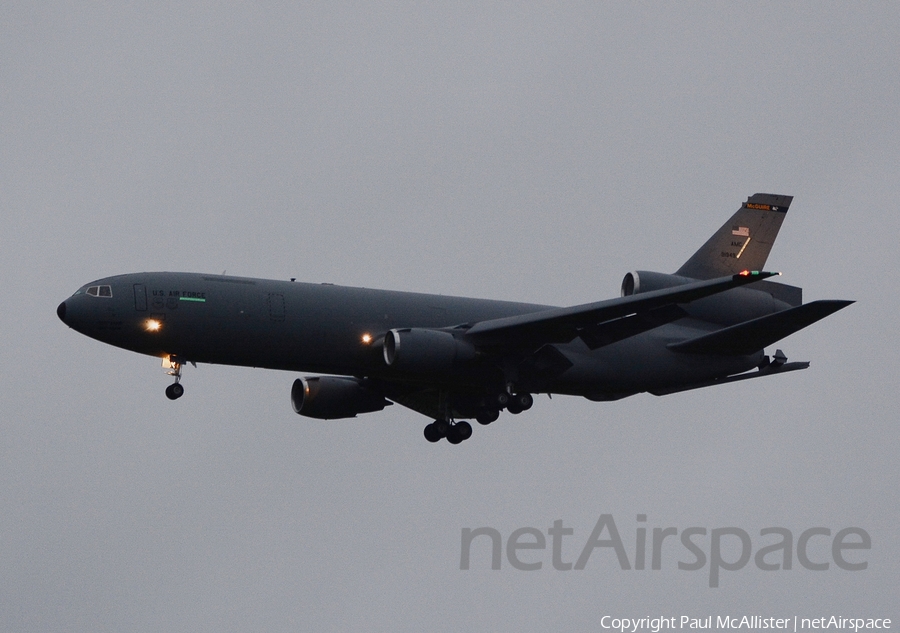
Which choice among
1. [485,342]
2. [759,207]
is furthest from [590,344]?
[759,207]

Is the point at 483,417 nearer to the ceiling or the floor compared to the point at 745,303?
nearer to the floor

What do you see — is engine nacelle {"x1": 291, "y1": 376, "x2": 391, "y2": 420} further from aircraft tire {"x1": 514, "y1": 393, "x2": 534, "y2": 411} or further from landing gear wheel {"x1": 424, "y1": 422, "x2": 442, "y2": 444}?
aircraft tire {"x1": 514, "y1": 393, "x2": 534, "y2": 411}

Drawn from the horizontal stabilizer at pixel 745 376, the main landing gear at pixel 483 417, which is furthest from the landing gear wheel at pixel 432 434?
the horizontal stabilizer at pixel 745 376

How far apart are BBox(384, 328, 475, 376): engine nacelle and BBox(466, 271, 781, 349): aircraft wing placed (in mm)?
1067

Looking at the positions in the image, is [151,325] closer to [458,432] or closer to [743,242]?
[458,432]

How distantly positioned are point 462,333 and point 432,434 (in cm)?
536

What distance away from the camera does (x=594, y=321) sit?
156ft

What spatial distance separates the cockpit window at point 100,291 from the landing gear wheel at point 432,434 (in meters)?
12.6

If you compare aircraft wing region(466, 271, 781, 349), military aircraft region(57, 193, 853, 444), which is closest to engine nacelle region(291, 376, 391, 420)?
military aircraft region(57, 193, 853, 444)

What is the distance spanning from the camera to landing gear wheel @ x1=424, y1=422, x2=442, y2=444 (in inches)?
2108

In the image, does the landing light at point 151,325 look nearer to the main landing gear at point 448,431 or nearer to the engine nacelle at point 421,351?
the engine nacelle at point 421,351

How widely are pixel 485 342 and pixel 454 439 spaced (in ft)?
19.3

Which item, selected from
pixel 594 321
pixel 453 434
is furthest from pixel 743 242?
pixel 453 434

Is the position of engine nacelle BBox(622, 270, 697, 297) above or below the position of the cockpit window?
above
